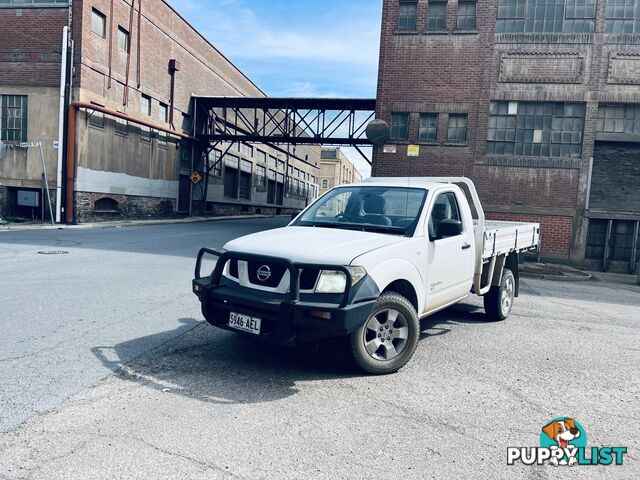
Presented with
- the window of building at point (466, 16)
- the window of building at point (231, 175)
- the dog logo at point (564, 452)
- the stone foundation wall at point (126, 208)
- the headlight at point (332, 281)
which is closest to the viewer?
the dog logo at point (564, 452)

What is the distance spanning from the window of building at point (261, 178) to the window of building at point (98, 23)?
23259 mm

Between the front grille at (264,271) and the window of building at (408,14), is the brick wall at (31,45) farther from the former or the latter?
the front grille at (264,271)

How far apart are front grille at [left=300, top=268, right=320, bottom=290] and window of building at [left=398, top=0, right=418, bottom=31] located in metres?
16.8

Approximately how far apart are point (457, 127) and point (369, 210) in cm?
1414

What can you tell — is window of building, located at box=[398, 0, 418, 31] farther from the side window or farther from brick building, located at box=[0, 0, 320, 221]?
the side window

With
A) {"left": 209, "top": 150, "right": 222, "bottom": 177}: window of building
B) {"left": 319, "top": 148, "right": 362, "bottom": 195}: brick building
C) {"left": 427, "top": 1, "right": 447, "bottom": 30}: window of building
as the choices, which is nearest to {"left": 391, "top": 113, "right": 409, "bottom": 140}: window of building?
{"left": 427, "top": 1, "right": 447, "bottom": 30}: window of building

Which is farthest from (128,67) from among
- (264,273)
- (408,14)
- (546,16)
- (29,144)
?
(264,273)

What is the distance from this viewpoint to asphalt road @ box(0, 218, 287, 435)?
12.2 ft

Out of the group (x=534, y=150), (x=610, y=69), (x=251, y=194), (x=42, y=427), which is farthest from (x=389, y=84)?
(x=251, y=194)

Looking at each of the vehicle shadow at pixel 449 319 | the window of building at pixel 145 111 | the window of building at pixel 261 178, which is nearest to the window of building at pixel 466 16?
the vehicle shadow at pixel 449 319

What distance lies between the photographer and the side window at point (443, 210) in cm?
502

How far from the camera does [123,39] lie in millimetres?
24578

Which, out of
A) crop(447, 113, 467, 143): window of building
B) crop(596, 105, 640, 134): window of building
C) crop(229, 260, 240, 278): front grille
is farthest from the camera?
crop(447, 113, 467, 143): window of building

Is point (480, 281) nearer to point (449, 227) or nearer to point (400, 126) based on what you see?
point (449, 227)
